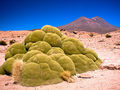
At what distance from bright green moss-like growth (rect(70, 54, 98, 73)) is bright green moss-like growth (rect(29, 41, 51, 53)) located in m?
1.60

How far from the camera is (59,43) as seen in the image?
8.56 metres

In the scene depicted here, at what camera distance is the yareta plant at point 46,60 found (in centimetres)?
575

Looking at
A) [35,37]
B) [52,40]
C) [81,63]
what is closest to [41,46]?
[52,40]

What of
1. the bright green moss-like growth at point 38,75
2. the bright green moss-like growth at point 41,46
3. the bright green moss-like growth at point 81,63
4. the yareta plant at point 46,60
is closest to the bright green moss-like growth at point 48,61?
the yareta plant at point 46,60

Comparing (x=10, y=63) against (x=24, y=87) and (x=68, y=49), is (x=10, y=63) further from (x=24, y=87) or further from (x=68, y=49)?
(x=68, y=49)

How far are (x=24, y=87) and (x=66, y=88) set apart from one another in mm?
1722

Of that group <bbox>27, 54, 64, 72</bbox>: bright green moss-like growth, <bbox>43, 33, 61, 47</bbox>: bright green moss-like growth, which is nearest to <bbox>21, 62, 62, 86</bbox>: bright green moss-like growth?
<bbox>27, 54, 64, 72</bbox>: bright green moss-like growth

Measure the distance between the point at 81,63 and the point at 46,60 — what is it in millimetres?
2427

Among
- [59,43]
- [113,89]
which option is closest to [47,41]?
[59,43]

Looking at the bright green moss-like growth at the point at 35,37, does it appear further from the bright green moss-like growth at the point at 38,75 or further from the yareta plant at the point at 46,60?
the bright green moss-like growth at the point at 38,75

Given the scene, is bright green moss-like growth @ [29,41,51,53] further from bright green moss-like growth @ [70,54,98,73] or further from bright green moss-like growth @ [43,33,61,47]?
bright green moss-like growth @ [70,54,98,73]

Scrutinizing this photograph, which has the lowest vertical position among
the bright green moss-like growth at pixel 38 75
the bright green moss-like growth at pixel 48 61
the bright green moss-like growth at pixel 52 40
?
the bright green moss-like growth at pixel 38 75

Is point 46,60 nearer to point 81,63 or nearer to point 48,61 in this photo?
point 48,61

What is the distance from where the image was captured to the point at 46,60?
6.34 meters
